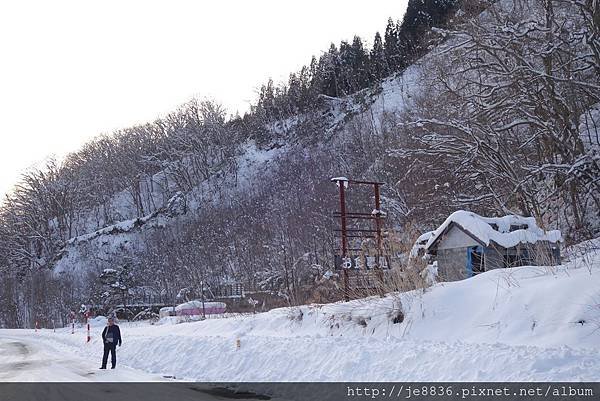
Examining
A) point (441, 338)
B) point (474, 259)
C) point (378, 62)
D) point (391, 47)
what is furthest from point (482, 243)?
point (378, 62)

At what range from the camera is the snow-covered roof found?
14.5m

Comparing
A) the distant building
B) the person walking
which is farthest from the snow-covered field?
the distant building

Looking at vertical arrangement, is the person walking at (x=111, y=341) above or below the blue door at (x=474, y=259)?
below

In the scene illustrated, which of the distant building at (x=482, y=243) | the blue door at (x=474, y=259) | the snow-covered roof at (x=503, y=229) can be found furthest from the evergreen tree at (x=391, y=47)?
the blue door at (x=474, y=259)

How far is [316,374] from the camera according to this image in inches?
388

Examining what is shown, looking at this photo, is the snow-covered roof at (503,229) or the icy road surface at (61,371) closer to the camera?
the icy road surface at (61,371)

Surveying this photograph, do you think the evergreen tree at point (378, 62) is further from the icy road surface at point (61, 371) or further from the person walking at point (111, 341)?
the person walking at point (111, 341)

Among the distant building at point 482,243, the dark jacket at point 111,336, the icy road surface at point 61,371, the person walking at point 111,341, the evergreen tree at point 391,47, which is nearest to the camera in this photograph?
the icy road surface at point 61,371

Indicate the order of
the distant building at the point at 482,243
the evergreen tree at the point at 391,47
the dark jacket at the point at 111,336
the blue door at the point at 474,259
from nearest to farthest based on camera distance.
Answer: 1. the distant building at the point at 482,243
2. the blue door at the point at 474,259
3. the dark jacket at the point at 111,336
4. the evergreen tree at the point at 391,47

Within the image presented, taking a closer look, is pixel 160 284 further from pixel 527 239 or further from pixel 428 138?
pixel 527 239

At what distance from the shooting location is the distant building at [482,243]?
14.4m

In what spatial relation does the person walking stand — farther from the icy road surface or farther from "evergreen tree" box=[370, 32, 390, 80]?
"evergreen tree" box=[370, 32, 390, 80]

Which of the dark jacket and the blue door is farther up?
the blue door

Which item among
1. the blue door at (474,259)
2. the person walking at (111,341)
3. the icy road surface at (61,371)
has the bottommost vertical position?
the icy road surface at (61,371)
